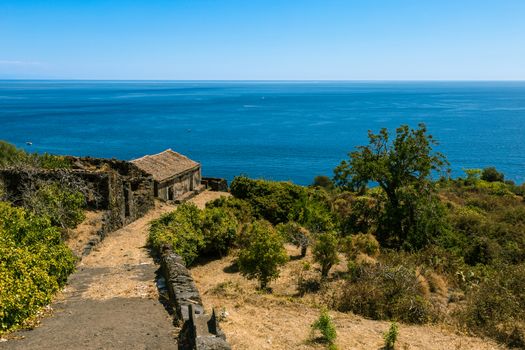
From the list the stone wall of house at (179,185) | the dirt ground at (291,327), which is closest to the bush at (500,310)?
the dirt ground at (291,327)

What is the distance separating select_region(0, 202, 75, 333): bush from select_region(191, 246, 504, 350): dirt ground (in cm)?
464

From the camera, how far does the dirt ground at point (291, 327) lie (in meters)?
11.8

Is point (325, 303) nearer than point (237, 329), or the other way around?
point (237, 329)

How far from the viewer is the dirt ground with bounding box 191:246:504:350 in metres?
11.8

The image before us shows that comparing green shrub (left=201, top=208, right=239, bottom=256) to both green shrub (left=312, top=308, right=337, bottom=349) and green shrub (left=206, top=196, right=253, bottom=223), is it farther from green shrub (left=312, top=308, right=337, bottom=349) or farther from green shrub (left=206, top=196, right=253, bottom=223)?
green shrub (left=312, top=308, right=337, bottom=349)

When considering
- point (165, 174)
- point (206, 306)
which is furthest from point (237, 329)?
point (165, 174)

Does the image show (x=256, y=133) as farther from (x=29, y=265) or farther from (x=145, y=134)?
(x=29, y=265)

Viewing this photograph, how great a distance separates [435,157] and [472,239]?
16.6 feet

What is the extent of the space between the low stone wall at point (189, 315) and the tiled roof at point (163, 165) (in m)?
18.6

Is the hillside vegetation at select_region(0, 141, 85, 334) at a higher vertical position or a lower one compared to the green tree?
higher

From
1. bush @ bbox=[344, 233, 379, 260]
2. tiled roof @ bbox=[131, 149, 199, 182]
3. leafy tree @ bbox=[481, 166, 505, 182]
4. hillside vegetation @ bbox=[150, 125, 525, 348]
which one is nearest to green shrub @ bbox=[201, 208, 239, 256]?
hillside vegetation @ bbox=[150, 125, 525, 348]

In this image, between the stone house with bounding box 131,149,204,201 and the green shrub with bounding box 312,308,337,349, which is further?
the stone house with bounding box 131,149,204,201

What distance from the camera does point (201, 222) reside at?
867 inches

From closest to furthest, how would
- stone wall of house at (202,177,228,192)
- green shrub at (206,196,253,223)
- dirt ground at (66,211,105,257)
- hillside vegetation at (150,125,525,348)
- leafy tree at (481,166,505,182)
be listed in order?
1. hillside vegetation at (150,125,525,348)
2. dirt ground at (66,211,105,257)
3. green shrub at (206,196,253,223)
4. stone wall of house at (202,177,228,192)
5. leafy tree at (481,166,505,182)
